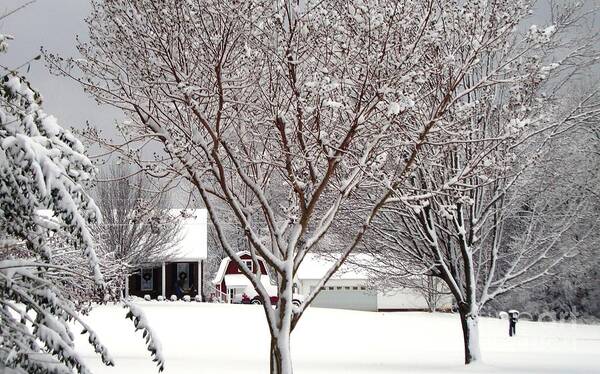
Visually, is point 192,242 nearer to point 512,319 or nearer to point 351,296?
point 351,296

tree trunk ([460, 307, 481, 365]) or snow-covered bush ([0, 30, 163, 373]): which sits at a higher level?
Result: snow-covered bush ([0, 30, 163, 373])

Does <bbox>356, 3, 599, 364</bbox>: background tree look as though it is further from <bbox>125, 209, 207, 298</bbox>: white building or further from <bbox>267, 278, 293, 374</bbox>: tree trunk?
<bbox>125, 209, 207, 298</bbox>: white building

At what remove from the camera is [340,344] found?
26328 millimetres

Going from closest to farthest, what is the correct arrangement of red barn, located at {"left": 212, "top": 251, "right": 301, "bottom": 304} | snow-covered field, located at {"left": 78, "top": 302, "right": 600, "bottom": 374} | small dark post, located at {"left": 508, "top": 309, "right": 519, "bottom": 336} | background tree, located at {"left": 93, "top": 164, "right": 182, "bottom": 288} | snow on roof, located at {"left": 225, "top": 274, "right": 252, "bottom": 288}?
snow-covered field, located at {"left": 78, "top": 302, "right": 600, "bottom": 374}, small dark post, located at {"left": 508, "top": 309, "right": 519, "bottom": 336}, background tree, located at {"left": 93, "top": 164, "right": 182, "bottom": 288}, red barn, located at {"left": 212, "top": 251, "right": 301, "bottom": 304}, snow on roof, located at {"left": 225, "top": 274, "right": 252, "bottom": 288}

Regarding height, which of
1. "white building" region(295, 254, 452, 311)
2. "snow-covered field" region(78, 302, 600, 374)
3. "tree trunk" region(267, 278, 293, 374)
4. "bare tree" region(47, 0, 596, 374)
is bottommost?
"snow-covered field" region(78, 302, 600, 374)

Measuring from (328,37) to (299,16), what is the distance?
71cm

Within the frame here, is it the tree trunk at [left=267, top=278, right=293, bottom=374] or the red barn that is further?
the red barn

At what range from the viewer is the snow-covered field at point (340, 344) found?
725 inches

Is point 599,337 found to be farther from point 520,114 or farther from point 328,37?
point 328,37

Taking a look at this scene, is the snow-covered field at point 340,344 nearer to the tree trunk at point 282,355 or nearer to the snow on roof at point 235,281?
the tree trunk at point 282,355

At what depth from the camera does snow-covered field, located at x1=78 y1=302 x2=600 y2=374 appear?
60.4 ft

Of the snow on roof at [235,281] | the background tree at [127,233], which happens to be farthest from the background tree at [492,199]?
the snow on roof at [235,281]

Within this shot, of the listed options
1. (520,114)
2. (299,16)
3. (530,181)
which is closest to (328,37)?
(299,16)

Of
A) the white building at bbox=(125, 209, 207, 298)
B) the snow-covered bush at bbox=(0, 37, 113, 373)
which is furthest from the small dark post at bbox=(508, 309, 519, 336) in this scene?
the snow-covered bush at bbox=(0, 37, 113, 373)
